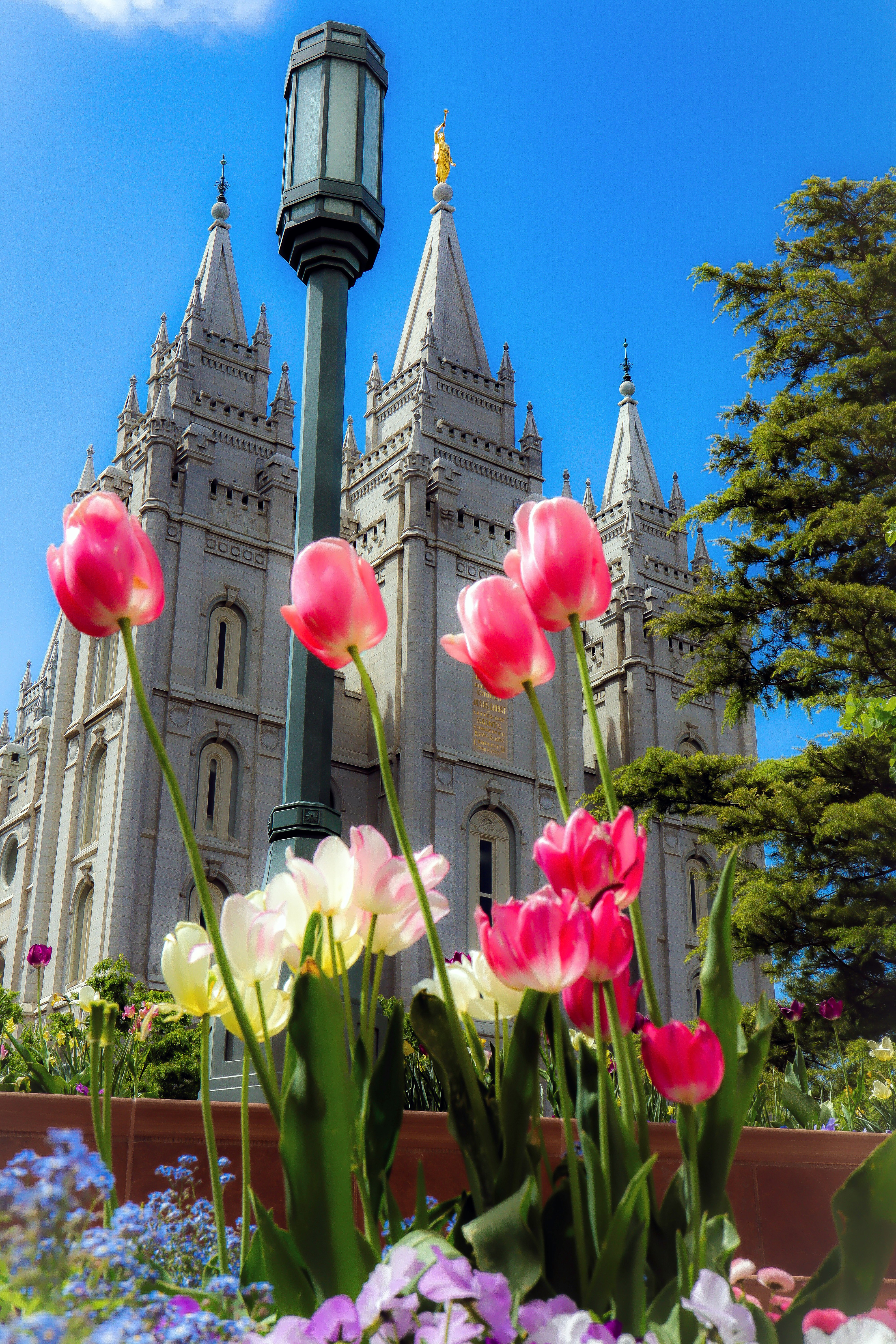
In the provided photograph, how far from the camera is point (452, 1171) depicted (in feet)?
10.4

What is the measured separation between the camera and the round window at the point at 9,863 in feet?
110

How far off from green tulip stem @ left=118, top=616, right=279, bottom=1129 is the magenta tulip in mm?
390

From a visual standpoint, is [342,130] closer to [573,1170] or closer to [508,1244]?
[573,1170]

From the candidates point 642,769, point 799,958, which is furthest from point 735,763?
point 799,958

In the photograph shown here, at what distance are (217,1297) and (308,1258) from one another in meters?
0.22

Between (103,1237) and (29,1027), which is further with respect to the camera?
(29,1027)

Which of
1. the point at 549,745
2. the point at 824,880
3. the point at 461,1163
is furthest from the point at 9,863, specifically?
the point at 549,745

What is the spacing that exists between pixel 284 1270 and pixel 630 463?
40.3 m

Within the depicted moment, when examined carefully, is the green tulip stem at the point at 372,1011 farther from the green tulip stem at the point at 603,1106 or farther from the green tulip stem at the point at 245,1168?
the green tulip stem at the point at 603,1106

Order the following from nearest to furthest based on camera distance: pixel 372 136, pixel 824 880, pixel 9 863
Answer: pixel 372 136
pixel 824 880
pixel 9 863

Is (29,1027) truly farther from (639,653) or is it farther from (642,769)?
(639,653)

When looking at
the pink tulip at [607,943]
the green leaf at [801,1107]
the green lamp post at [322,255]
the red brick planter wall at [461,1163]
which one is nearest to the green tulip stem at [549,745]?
the pink tulip at [607,943]

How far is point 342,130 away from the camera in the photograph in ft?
14.8

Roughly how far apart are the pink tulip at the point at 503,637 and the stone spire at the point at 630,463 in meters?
38.4
